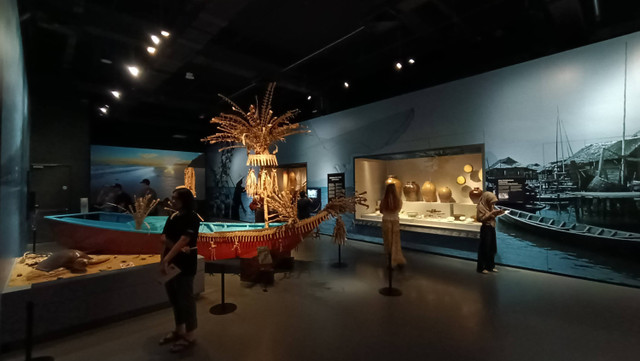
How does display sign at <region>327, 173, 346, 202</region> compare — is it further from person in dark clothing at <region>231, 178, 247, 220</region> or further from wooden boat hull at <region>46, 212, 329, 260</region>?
person in dark clothing at <region>231, 178, 247, 220</region>

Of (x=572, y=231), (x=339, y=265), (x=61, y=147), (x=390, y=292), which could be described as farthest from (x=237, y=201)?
(x=572, y=231)

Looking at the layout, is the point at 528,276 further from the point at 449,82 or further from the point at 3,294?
the point at 3,294

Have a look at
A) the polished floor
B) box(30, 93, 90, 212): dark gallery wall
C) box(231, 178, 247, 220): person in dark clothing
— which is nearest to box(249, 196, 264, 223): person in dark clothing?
the polished floor

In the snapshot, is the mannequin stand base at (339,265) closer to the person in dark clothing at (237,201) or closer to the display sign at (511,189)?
the display sign at (511,189)

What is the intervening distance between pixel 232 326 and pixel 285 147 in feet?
20.5

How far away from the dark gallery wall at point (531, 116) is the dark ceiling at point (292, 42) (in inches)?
9.9

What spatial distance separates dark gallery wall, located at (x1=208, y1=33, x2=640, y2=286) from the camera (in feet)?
11.5

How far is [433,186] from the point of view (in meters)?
5.69

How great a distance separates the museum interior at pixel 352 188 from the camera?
232 cm

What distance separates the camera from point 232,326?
2533 mm

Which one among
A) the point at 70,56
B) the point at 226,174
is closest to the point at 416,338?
the point at 70,56

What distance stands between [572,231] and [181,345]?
16.9 feet

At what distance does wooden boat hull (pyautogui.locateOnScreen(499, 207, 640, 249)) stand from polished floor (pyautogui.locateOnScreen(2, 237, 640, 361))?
579 millimetres

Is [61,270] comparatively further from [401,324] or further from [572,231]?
[572,231]
